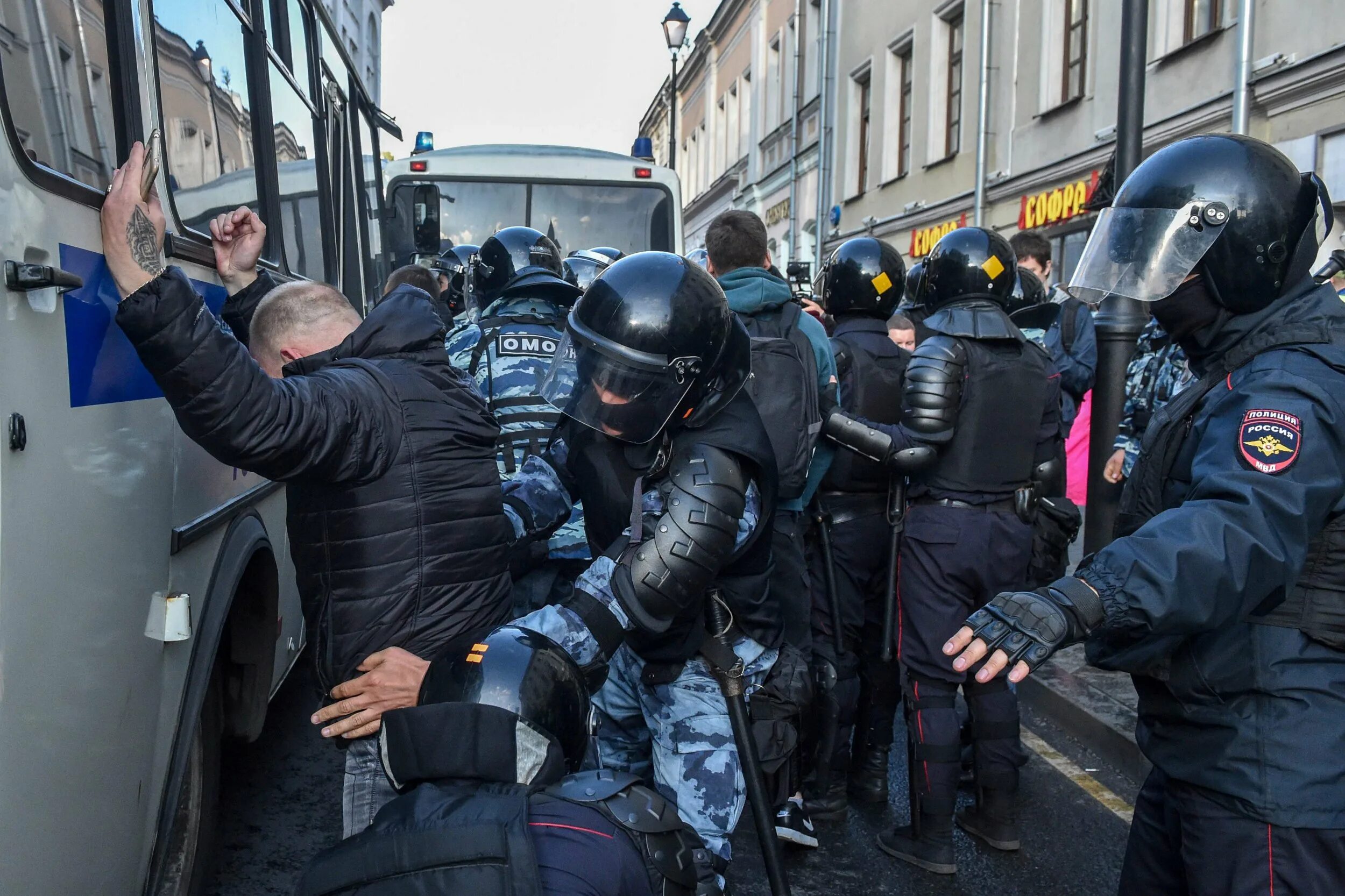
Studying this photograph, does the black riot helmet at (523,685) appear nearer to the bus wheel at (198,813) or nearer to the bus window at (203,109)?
the bus wheel at (198,813)

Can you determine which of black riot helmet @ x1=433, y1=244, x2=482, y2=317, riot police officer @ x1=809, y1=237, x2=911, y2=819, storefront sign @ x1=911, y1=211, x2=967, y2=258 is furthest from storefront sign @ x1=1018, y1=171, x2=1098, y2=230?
riot police officer @ x1=809, y1=237, x2=911, y2=819

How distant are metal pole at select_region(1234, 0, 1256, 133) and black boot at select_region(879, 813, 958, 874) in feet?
26.7

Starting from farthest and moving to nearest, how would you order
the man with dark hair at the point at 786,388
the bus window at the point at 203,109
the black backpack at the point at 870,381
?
the black backpack at the point at 870,381 → the man with dark hair at the point at 786,388 → the bus window at the point at 203,109

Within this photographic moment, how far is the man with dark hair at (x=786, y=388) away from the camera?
136 inches

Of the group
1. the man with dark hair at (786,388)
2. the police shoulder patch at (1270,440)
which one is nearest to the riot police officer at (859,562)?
the man with dark hair at (786,388)

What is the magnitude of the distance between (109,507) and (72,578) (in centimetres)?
20

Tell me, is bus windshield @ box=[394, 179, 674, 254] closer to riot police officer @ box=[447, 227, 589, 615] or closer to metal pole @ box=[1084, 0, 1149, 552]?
metal pole @ box=[1084, 0, 1149, 552]

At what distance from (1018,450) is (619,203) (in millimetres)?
6232

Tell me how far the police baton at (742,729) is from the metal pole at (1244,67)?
9006 mm

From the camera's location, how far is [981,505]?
153 inches

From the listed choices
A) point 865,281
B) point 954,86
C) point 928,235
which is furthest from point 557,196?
point 954,86

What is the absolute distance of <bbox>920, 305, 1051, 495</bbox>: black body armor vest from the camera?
3.82m

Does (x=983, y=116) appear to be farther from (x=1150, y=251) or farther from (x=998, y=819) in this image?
(x=1150, y=251)

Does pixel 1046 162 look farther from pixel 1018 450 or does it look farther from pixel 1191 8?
pixel 1018 450
